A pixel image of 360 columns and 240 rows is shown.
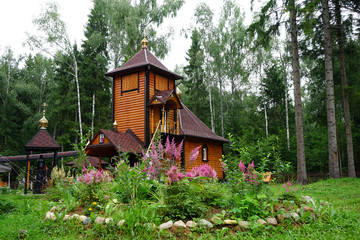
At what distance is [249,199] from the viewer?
3867 mm

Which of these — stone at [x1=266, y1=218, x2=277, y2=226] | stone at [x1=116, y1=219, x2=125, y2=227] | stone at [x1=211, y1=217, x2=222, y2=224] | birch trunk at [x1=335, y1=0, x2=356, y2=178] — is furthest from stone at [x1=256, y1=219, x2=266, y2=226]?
birch trunk at [x1=335, y1=0, x2=356, y2=178]

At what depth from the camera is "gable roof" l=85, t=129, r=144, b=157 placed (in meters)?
12.5

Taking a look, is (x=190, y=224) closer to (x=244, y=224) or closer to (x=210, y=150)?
(x=244, y=224)

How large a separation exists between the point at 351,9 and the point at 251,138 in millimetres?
11761

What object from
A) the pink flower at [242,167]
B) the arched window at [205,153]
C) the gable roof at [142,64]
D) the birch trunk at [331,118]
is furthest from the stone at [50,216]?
the arched window at [205,153]

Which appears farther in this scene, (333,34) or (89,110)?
(89,110)

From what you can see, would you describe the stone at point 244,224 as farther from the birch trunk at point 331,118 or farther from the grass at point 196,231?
the birch trunk at point 331,118

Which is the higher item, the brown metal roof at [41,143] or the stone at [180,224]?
the brown metal roof at [41,143]

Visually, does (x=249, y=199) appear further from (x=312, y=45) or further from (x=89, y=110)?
(x=89, y=110)

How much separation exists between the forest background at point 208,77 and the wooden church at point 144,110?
425 centimetres

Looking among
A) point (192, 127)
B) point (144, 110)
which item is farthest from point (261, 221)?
point (192, 127)

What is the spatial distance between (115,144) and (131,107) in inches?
119

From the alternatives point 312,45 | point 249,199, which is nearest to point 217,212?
point 249,199

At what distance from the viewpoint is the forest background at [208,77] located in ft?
59.5
